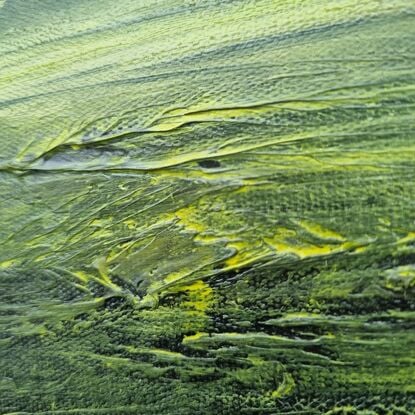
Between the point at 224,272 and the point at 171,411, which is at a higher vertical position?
the point at 224,272

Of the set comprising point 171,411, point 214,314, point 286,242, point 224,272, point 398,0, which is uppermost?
point 398,0

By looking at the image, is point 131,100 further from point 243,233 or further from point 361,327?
point 361,327

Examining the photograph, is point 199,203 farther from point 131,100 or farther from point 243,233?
point 131,100

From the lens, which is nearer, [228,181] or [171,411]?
[228,181]

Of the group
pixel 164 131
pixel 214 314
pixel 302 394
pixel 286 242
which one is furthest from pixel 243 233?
pixel 302 394

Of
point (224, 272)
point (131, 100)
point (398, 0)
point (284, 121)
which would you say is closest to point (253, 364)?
point (224, 272)

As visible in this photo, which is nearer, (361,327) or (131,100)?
(361,327)
